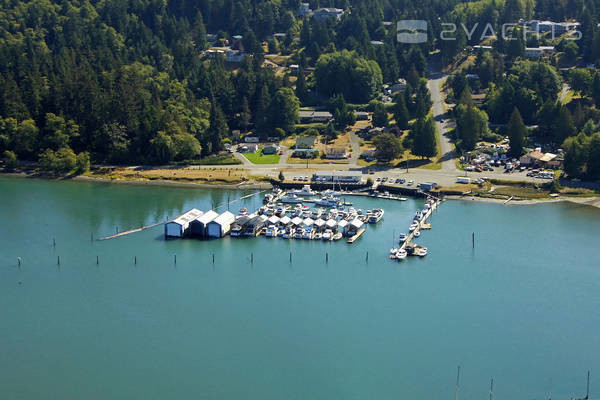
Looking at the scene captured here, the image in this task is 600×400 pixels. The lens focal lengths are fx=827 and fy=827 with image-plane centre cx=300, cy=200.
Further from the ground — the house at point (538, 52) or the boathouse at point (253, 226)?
the house at point (538, 52)

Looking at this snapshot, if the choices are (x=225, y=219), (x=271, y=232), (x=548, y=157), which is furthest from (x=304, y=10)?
(x=271, y=232)

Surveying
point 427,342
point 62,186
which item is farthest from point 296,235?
point 62,186

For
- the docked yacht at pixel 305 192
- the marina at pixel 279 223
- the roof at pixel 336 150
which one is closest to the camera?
the marina at pixel 279 223

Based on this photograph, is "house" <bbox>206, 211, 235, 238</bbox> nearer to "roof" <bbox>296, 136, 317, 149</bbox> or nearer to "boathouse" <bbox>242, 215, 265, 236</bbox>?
"boathouse" <bbox>242, 215, 265, 236</bbox>

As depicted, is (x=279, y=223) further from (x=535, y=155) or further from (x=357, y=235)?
(x=535, y=155)

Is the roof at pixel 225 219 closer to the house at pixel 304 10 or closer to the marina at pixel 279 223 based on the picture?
the marina at pixel 279 223

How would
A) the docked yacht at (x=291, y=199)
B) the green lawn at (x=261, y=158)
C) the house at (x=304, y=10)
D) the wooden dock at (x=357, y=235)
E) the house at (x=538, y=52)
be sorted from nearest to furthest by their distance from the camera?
1. the wooden dock at (x=357, y=235)
2. the docked yacht at (x=291, y=199)
3. the green lawn at (x=261, y=158)
4. the house at (x=538, y=52)
5. the house at (x=304, y=10)

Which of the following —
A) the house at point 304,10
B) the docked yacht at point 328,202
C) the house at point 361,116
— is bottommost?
the docked yacht at point 328,202

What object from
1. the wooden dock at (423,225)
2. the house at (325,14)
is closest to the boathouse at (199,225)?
the wooden dock at (423,225)
